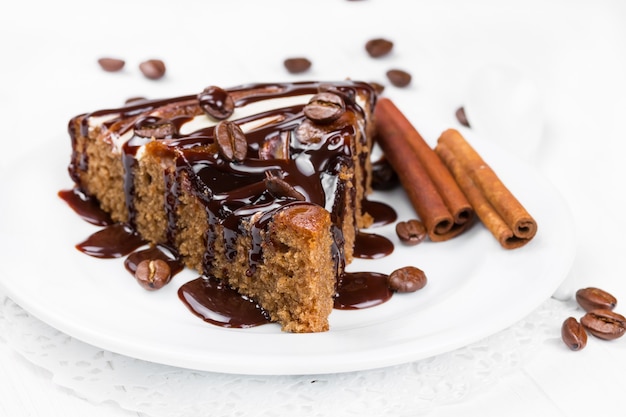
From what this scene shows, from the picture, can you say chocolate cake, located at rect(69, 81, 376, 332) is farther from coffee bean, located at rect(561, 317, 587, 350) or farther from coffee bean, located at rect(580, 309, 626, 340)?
coffee bean, located at rect(580, 309, 626, 340)

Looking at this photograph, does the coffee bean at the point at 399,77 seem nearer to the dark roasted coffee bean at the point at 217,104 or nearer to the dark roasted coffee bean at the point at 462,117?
the dark roasted coffee bean at the point at 462,117

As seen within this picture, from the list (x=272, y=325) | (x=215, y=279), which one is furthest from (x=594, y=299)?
(x=215, y=279)

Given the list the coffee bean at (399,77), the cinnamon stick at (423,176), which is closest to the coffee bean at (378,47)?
the coffee bean at (399,77)

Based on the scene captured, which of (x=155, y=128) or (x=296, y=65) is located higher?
(x=155, y=128)

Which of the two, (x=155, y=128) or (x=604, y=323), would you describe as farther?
(x=155, y=128)

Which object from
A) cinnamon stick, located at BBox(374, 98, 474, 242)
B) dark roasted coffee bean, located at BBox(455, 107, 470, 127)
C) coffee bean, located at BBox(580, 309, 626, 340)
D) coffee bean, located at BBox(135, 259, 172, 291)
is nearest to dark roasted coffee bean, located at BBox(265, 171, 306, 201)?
coffee bean, located at BBox(135, 259, 172, 291)

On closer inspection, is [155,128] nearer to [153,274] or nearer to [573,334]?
[153,274]
